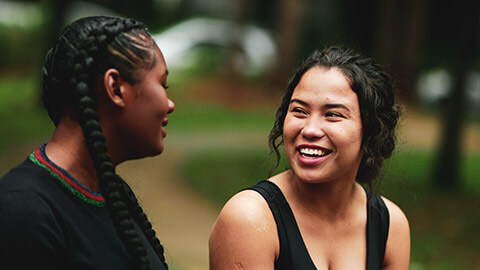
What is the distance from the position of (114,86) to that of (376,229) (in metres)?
1.53

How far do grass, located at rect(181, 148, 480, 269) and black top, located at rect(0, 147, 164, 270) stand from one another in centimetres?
436

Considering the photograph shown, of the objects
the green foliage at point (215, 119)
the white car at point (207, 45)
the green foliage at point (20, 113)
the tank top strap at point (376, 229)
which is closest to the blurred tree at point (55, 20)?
the green foliage at point (20, 113)

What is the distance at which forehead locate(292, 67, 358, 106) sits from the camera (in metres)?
2.91

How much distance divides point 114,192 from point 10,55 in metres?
20.4

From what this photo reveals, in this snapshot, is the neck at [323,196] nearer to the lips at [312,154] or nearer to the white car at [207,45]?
the lips at [312,154]

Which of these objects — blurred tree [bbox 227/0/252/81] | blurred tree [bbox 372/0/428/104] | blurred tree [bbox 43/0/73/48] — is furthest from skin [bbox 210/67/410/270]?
blurred tree [bbox 372/0/428/104]

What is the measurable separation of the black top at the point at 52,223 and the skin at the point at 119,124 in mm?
52

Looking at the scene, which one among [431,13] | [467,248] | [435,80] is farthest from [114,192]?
[431,13]

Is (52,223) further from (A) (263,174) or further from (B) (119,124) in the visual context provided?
(A) (263,174)

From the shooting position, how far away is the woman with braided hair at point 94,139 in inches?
81.0

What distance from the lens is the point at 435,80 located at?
69.3 ft

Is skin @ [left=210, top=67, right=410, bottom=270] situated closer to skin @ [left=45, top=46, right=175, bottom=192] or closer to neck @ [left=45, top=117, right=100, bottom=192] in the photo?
skin @ [left=45, top=46, right=175, bottom=192]

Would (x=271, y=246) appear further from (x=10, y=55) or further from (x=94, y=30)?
(x=10, y=55)

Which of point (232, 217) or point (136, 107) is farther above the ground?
point (136, 107)
